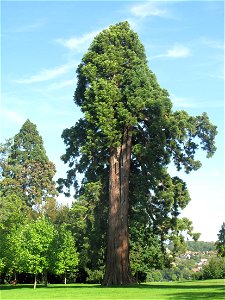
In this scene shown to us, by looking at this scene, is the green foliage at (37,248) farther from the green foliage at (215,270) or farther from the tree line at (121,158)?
the green foliage at (215,270)

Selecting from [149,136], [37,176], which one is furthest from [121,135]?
[37,176]

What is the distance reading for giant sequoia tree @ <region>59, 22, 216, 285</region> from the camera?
102ft

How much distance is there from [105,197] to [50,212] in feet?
104

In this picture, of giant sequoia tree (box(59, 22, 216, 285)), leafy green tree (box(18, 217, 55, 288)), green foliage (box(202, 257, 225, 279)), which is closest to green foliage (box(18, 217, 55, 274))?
leafy green tree (box(18, 217, 55, 288))

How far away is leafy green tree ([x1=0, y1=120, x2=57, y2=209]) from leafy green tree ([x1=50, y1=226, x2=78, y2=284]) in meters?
30.7

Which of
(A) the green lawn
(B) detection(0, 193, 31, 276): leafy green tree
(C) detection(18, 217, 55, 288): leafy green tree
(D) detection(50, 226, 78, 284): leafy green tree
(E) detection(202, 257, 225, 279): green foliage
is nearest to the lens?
(A) the green lawn

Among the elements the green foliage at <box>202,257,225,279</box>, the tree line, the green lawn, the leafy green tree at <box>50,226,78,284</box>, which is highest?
the tree line

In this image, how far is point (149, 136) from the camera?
1309 inches

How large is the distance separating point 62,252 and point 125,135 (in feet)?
34.2

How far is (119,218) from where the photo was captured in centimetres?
3078

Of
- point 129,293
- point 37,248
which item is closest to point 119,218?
point 37,248

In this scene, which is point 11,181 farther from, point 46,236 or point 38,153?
point 46,236

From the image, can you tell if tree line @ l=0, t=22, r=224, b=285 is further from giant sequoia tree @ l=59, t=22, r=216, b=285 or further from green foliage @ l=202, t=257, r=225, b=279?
green foliage @ l=202, t=257, r=225, b=279

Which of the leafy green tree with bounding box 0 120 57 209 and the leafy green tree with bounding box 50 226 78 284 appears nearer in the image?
the leafy green tree with bounding box 50 226 78 284
